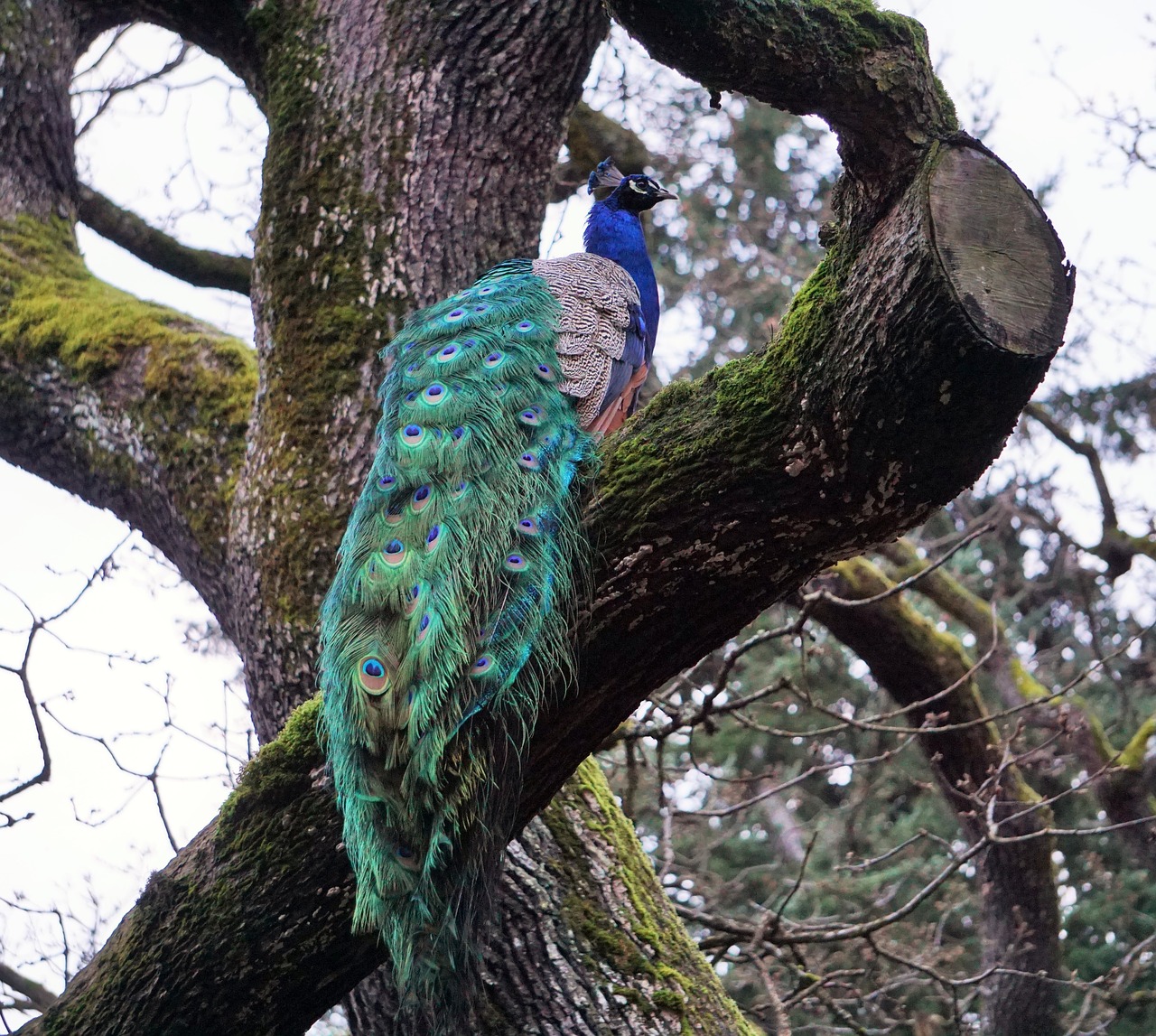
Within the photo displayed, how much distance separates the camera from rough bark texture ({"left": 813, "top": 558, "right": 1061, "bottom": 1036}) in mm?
5441

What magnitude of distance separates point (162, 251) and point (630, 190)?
2.27 meters

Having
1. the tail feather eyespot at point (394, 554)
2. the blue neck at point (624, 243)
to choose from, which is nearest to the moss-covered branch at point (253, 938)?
the tail feather eyespot at point (394, 554)

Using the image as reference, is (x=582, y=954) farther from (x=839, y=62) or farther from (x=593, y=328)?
(x=839, y=62)

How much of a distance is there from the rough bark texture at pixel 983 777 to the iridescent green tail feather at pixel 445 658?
2.68 meters

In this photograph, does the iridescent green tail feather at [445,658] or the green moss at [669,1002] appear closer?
the iridescent green tail feather at [445,658]

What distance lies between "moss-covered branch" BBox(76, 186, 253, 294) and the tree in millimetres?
140

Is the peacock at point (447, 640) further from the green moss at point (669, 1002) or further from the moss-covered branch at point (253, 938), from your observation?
the green moss at point (669, 1002)

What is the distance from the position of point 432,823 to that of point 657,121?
22.5ft

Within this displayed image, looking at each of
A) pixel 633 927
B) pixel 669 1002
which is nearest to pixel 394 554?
pixel 633 927

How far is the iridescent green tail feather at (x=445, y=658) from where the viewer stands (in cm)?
239

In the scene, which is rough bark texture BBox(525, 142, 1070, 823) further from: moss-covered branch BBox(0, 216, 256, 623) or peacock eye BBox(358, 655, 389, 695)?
moss-covered branch BBox(0, 216, 256, 623)

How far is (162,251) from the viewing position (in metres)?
5.53

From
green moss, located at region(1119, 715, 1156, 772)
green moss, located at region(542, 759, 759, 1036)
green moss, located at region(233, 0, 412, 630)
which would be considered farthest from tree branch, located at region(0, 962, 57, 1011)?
green moss, located at region(1119, 715, 1156, 772)

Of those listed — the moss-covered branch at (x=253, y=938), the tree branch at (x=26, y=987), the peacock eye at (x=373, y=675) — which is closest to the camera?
the peacock eye at (x=373, y=675)
